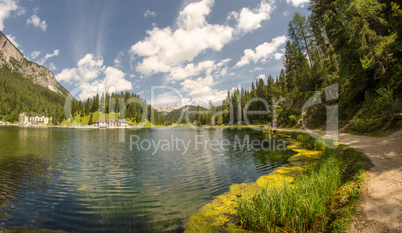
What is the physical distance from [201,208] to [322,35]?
61.0m

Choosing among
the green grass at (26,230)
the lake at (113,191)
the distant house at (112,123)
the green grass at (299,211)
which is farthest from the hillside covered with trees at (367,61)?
the distant house at (112,123)

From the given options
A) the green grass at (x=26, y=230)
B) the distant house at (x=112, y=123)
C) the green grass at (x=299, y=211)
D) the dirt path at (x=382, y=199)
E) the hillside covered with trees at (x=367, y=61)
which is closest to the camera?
the dirt path at (x=382, y=199)

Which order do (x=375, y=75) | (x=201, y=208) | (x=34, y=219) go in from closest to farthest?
(x=34, y=219) → (x=201, y=208) → (x=375, y=75)

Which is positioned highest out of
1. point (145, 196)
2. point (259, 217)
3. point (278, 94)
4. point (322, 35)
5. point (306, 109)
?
point (322, 35)

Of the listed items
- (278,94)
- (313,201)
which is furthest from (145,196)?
(278,94)

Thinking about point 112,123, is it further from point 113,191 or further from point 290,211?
point 290,211

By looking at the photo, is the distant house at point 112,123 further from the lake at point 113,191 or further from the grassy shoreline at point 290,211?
the grassy shoreline at point 290,211

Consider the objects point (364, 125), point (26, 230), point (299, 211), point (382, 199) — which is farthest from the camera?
point (364, 125)

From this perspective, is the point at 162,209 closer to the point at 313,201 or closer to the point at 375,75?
the point at 313,201

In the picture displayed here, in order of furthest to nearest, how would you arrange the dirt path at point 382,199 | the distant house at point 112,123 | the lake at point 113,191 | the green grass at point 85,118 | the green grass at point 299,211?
the green grass at point 85,118
the distant house at point 112,123
the lake at point 113,191
the green grass at point 299,211
the dirt path at point 382,199

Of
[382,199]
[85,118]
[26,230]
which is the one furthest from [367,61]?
[85,118]

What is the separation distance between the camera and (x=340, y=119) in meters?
30.8

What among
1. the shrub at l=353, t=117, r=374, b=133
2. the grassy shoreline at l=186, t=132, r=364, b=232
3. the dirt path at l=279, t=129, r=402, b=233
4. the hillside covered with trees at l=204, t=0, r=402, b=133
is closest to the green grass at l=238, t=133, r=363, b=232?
the grassy shoreline at l=186, t=132, r=364, b=232

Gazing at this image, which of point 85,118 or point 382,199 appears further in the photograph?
point 85,118
